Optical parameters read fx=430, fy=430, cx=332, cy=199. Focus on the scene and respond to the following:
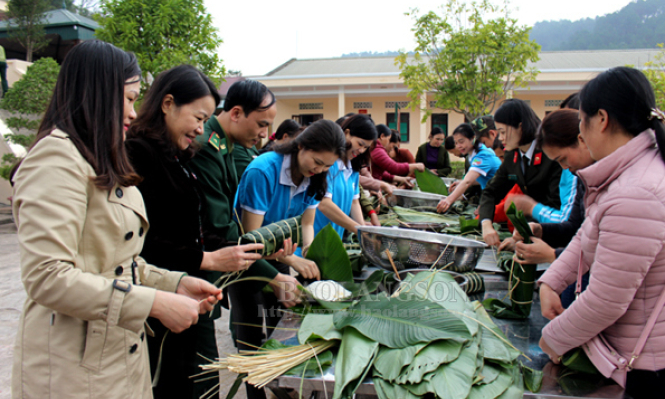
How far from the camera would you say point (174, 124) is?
154 cm

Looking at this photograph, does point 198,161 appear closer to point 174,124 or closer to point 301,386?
point 174,124

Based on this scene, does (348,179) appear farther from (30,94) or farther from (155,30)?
(30,94)

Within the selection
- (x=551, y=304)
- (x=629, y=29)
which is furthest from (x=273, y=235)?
(x=629, y=29)

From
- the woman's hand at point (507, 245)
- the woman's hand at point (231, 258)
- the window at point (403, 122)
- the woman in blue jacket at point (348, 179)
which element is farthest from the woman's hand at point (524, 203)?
the window at point (403, 122)

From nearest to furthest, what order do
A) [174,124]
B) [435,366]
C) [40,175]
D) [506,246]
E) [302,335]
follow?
[40,175]
[435,366]
[302,335]
[174,124]
[506,246]

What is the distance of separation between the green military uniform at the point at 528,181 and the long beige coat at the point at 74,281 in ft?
6.65

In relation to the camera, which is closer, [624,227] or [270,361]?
[624,227]

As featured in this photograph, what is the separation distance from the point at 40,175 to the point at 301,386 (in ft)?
2.72

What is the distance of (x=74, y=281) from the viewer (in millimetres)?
937

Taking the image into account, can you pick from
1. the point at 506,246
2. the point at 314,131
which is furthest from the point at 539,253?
the point at 314,131

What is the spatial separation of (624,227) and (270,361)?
1002 millimetres

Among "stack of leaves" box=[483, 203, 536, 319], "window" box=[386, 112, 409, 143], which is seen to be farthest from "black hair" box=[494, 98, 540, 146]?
"window" box=[386, 112, 409, 143]

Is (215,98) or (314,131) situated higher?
(215,98)

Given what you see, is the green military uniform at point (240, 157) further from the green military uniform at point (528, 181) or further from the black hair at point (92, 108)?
the green military uniform at point (528, 181)
